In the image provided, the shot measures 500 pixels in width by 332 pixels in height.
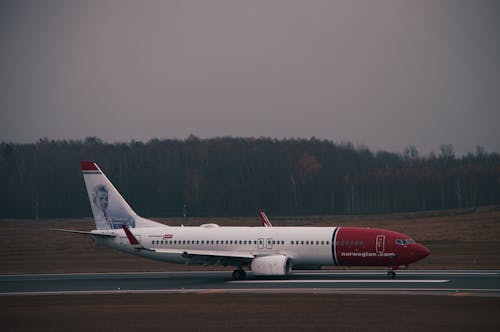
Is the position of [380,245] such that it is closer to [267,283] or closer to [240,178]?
[267,283]

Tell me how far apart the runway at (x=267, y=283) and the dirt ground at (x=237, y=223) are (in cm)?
505

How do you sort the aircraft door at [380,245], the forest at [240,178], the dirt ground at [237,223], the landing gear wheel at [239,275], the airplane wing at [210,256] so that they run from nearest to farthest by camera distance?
1. the aircraft door at [380,245]
2. the airplane wing at [210,256]
3. the landing gear wheel at [239,275]
4. the dirt ground at [237,223]
5. the forest at [240,178]

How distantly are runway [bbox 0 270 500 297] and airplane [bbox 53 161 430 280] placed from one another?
0.98 metres

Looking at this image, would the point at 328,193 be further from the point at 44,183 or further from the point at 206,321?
the point at 206,321

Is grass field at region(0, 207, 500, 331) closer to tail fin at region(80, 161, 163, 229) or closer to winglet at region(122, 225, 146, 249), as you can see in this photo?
tail fin at region(80, 161, 163, 229)

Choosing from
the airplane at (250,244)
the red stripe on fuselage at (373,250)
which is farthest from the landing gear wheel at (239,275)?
the red stripe on fuselage at (373,250)

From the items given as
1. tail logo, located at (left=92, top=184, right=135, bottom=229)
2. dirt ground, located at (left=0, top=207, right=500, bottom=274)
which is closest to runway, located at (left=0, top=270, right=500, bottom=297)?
tail logo, located at (left=92, top=184, right=135, bottom=229)

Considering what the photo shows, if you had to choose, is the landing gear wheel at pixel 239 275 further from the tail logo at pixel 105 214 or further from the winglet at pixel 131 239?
the tail logo at pixel 105 214

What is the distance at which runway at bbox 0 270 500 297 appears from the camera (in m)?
41.7

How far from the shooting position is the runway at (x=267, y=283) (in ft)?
137

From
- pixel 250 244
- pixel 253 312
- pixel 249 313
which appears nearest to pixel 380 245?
pixel 250 244

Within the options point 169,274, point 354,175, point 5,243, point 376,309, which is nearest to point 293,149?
point 354,175

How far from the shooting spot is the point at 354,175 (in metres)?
148

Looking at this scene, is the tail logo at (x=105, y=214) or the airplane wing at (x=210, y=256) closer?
the airplane wing at (x=210, y=256)
